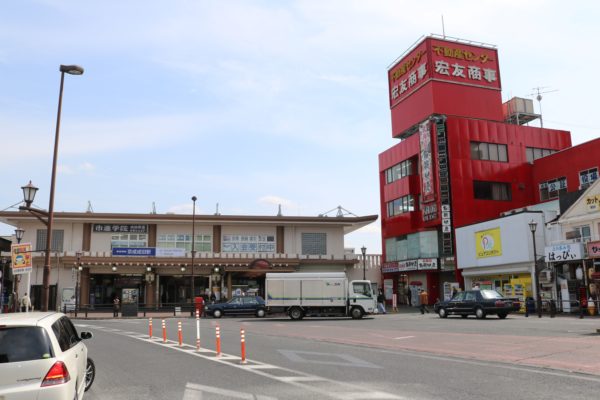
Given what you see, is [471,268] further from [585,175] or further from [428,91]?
[428,91]

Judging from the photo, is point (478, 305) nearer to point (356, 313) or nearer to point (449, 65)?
point (356, 313)

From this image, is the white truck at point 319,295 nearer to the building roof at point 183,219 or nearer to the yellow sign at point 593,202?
the yellow sign at point 593,202

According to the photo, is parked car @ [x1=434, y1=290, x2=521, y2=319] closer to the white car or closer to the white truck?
the white truck

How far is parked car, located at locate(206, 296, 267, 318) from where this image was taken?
35469 mm

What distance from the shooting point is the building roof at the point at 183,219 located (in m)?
47.5

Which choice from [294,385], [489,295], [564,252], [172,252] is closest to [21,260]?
[294,385]

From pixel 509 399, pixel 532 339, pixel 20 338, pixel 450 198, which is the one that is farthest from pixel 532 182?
pixel 20 338

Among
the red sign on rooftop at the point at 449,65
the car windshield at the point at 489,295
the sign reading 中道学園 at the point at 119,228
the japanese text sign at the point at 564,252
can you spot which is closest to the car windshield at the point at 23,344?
the car windshield at the point at 489,295

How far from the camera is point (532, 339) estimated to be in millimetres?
16391

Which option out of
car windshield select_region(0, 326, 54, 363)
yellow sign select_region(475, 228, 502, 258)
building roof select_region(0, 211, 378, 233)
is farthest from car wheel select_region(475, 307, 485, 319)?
car windshield select_region(0, 326, 54, 363)

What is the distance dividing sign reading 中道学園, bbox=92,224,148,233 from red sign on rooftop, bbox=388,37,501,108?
1113 inches

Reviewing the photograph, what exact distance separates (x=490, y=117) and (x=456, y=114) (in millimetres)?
4234

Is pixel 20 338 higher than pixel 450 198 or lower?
lower

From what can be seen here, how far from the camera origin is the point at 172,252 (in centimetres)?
4816
